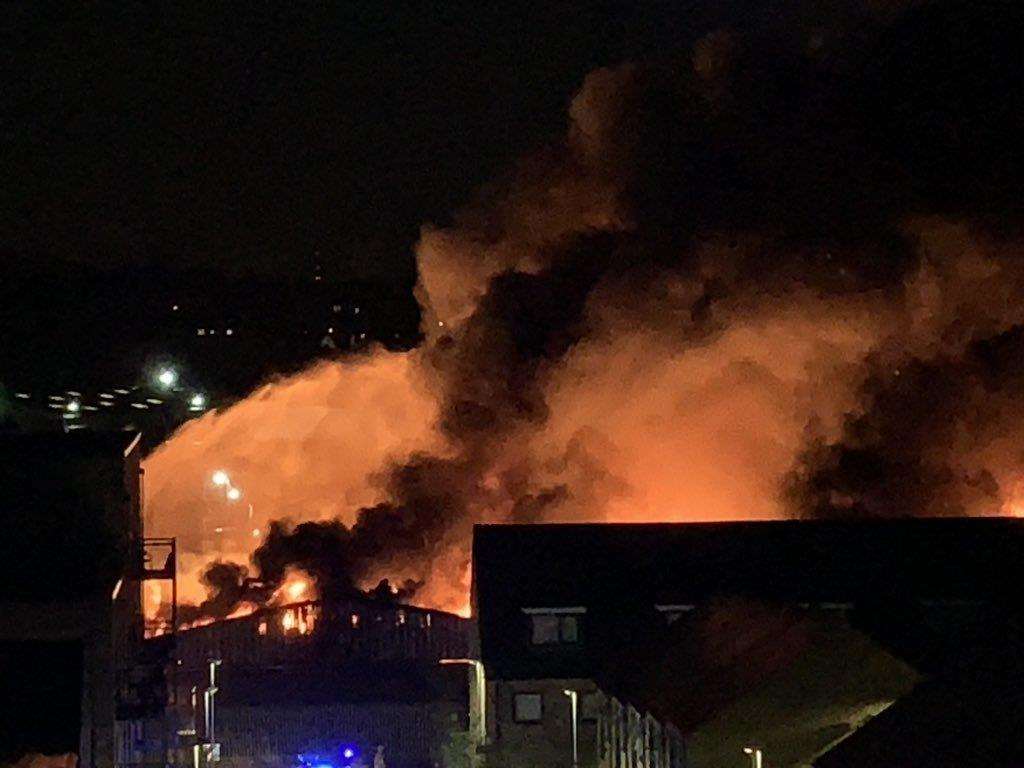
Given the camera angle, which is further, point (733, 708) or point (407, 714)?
point (407, 714)

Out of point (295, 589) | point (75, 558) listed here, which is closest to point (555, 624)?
point (75, 558)

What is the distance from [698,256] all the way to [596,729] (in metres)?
23.3

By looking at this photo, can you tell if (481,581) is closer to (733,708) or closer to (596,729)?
(596,729)

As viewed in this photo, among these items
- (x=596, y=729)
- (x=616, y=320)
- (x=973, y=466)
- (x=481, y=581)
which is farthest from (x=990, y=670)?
(x=616, y=320)

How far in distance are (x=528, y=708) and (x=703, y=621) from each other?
4400 millimetres

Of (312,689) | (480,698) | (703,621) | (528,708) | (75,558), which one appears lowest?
(528,708)

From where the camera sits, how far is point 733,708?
19031 mm

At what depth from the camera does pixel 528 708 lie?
27.1 m

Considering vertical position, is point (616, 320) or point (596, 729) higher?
point (616, 320)

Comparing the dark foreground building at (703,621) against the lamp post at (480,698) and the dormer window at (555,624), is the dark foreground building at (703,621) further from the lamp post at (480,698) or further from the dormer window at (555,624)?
the lamp post at (480,698)

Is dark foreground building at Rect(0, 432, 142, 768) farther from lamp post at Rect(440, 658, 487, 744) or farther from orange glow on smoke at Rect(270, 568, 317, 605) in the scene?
orange glow on smoke at Rect(270, 568, 317, 605)

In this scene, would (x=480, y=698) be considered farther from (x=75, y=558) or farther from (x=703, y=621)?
(x=75, y=558)

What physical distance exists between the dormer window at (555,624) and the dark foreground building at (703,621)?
3 cm

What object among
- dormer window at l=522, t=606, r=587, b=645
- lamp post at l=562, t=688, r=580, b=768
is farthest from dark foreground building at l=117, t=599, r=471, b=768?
lamp post at l=562, t=688, r=580, b=768
